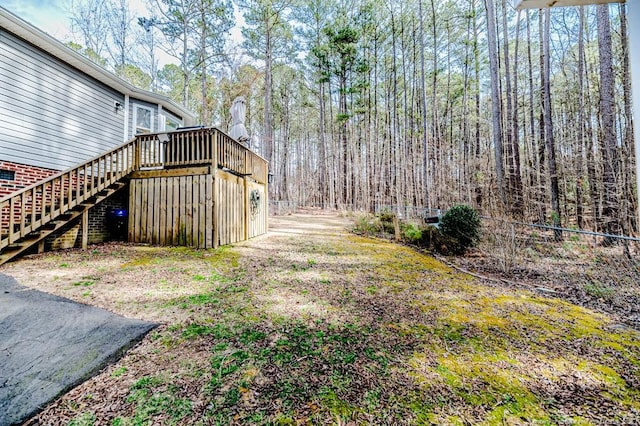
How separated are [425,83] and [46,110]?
1721 centimetres

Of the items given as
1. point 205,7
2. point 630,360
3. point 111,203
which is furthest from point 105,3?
point 630,360

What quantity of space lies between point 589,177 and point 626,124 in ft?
4.70

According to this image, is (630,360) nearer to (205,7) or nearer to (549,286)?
(549,286)

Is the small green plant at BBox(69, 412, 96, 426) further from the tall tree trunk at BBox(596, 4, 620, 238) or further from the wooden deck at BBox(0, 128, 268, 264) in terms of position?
the tall tree trunk at BBox(596, 4, 620, 238)

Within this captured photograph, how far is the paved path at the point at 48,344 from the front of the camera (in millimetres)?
1621

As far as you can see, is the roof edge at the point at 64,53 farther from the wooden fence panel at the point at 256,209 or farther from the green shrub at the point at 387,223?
the green shrub at the point at 387,223

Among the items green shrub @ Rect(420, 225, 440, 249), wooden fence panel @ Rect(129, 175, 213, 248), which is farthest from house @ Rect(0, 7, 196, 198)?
green shrub @ Rect(420, 225, 440, 249)

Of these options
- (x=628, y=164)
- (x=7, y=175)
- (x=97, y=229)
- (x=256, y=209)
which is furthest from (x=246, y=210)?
(x=628, y=164)

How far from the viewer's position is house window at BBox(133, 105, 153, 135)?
8.53 m

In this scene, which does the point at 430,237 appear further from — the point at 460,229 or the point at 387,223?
the point at 387,223

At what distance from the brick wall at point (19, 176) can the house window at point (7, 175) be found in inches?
1.6

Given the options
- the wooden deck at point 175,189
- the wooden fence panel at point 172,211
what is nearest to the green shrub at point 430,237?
the wooden deck at point 175,189

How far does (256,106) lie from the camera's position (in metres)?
22.9

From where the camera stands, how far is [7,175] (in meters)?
5.18
